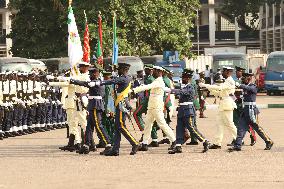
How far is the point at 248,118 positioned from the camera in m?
20.5

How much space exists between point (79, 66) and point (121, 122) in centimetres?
177

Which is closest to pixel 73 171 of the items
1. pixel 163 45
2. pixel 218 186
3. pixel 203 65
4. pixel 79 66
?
pixel 218 186

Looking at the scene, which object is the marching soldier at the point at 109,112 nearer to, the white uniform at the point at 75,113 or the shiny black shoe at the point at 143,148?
the white uniform at the point at 75,113

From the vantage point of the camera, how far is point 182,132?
2067 centimetres

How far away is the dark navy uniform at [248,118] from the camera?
20.5m

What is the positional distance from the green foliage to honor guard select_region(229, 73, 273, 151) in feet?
103

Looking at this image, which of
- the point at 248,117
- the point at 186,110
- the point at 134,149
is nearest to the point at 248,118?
the point at 248,117

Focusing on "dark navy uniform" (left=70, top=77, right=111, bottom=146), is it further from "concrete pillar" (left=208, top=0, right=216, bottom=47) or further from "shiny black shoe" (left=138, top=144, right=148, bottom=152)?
"concrete pillar" (left=208, top=0, right=216, bottom=47)

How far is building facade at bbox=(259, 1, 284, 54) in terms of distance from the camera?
7579 centimetres

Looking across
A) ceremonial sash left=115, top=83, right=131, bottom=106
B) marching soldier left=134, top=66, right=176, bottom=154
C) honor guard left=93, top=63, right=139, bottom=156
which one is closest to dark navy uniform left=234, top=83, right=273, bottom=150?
marching soldier left=134, top=66, right=176, bottom=154

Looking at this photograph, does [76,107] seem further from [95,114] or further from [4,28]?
[4,28]

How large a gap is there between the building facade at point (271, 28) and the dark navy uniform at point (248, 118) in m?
55.0

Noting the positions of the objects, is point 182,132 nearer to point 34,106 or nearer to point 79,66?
point 79,66

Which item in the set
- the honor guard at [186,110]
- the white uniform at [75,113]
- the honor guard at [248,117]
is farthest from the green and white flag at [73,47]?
the honor guard at [248,117]
